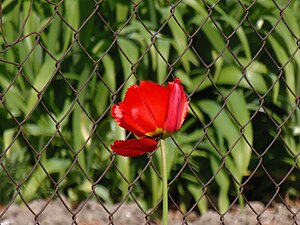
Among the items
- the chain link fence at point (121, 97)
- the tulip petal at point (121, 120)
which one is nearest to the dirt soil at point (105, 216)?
the chain link fence at point (121, 97)

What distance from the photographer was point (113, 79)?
3895mm

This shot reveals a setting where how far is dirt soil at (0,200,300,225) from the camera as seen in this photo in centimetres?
365

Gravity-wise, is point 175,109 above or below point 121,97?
above

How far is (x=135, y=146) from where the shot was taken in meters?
1.61

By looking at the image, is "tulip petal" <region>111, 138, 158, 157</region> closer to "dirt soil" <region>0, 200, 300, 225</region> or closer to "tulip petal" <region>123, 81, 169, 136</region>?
"tulip petal" <region>123, 81, 169, 136</region>

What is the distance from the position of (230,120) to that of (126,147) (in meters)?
2.47

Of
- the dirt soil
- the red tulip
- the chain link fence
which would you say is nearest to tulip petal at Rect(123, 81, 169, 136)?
the red tulip

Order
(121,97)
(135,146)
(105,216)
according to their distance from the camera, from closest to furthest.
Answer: (135,146) < (105,216) < (121,97)

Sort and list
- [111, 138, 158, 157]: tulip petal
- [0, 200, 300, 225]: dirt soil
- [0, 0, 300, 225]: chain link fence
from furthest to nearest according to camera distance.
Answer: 1. [0, 0, 300, 225]: chain link fence
2. [0, 200, 300, 225]: dirt soil
3. [111, 138, 158, 157]: tulip petal

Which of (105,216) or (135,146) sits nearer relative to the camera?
(135,146)

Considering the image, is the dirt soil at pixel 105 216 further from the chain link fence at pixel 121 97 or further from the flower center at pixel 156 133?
the flower center at pixel 156 133

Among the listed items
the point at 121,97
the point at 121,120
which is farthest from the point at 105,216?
the point at 121,120

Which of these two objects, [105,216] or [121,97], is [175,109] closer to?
[105,216]

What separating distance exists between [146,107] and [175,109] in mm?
53
